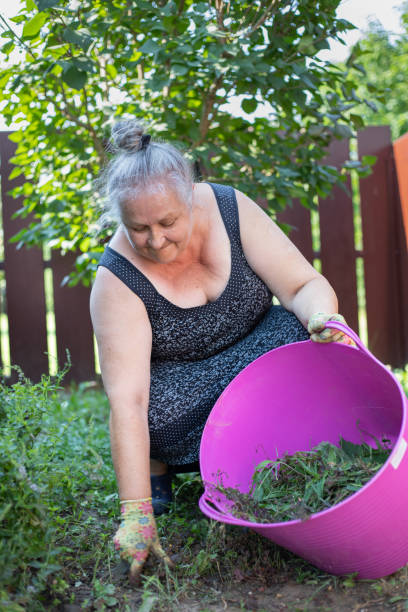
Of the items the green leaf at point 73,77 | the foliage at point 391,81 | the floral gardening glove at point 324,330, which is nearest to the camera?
the floral gardening glove at point 324,330

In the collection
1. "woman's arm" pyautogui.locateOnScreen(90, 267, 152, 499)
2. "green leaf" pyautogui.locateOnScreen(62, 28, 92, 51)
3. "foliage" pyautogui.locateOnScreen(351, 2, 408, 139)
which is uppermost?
"foliage" pyautogui.locateOnScreen(351, 2, 408, 139)

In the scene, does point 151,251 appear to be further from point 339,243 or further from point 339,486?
point 339,243

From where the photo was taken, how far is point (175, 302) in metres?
1.90

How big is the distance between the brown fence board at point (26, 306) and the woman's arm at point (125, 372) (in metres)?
2.04

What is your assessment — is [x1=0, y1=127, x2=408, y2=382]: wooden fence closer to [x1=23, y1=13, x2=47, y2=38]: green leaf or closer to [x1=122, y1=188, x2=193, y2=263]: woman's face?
[x1=23, y1=13, x2=47, y2=38]: green leaf

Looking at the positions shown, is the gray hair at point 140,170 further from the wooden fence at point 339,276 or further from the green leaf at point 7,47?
the wooden fence at point 339,276

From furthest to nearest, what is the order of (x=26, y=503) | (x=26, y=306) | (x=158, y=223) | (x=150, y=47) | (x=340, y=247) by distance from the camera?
(x=340, y=247), (x=26, y=306), (x=150, y=47), (x=158, y=223), (x=26, y=503)

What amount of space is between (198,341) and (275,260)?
344mm

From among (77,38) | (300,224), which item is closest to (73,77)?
(77,38)

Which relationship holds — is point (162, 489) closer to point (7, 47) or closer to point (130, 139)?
point (130, 139)

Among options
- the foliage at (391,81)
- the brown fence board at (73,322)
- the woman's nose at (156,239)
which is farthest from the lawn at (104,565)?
the foliage at (391,81)

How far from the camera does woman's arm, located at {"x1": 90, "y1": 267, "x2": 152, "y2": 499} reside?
1.61 metres

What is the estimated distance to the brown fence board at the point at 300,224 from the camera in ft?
12.7

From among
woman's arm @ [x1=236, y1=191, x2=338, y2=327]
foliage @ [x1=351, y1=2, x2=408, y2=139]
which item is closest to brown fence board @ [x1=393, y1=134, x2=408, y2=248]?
woman's arm @ [x1=236, y1=191, x2=338, y2=327]
